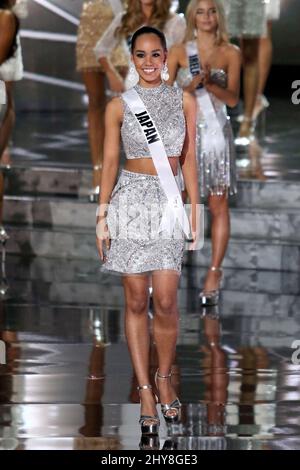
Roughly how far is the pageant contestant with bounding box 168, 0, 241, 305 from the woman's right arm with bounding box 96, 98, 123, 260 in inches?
79.0

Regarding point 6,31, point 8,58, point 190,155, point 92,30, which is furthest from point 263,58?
point 190,155

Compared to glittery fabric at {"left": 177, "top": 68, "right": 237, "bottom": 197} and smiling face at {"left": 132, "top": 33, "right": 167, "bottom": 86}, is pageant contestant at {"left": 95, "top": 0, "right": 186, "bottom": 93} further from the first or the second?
smiling face at {"left": 132, "top": 33, "right": 167, "bottom": 86}

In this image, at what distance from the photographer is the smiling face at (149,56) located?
571 centimetres

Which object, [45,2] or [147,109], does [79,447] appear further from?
[45,2]

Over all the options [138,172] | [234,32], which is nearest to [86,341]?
[138,172]

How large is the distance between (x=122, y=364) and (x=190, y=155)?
1.41m

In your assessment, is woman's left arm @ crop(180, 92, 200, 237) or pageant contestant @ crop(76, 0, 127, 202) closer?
woman's left arm @ crop(180, 92, 200, 237)

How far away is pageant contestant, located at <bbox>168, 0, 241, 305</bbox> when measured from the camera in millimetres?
7820

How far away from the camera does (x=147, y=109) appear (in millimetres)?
5730

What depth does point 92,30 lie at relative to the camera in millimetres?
9484

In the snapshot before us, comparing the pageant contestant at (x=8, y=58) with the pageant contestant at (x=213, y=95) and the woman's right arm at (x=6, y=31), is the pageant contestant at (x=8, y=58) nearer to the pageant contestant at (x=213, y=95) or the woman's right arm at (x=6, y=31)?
the woman's right arm at (x=6, y=31)

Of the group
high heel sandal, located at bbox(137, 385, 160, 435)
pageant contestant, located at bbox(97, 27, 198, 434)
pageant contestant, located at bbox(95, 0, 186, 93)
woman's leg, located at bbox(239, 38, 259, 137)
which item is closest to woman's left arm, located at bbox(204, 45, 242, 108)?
pageant contestant, located at bbox(95, 0, 186, 93)

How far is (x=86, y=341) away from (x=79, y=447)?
6.21ft

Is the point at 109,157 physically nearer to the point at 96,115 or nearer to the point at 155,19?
the point at 155,19
